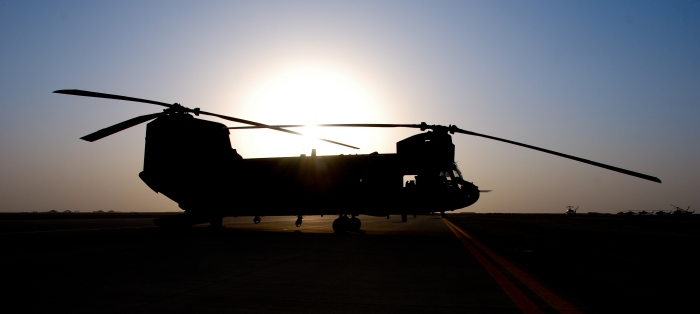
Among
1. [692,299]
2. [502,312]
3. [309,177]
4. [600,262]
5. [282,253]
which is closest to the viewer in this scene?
[502,312]

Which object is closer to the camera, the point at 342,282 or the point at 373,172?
the point at 342,282

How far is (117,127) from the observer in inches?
739

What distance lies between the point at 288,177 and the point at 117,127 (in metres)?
7.26

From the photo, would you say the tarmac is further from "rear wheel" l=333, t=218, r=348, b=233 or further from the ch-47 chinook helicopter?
"rear wheel" l=333, t=218, r=348, b=233

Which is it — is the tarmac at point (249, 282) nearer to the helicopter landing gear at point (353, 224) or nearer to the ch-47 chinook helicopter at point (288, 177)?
the ch-47 chinook helicopter at point (288, 177)

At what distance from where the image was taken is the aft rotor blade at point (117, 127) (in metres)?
17.9

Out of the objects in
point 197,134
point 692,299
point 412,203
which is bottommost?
point 692,299

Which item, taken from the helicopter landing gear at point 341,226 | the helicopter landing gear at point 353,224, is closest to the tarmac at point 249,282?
the helicopter landing gear at point 341,226

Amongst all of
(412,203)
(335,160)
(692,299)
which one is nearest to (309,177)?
(335,160)

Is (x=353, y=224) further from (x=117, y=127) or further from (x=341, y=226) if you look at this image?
(x=117, y=127)

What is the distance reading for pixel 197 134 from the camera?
21531 mm

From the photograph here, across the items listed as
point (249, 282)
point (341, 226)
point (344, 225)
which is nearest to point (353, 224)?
point (344, 225)

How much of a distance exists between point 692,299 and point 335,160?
1646 centimetres

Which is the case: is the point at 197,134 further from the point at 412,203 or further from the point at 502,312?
the point at 502,312
